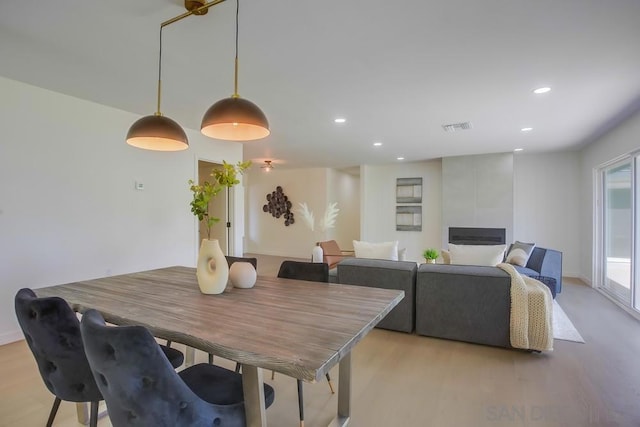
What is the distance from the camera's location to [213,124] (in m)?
1.79

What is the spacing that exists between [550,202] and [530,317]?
15.5 ft

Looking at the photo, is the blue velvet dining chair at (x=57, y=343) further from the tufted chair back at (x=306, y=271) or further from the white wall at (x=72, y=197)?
the white wall at (x=72, y=197)

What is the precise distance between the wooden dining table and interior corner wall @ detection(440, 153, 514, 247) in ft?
18.1

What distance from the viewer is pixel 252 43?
235 cm

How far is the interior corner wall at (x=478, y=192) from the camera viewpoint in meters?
6.47

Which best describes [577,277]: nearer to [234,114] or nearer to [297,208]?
[297,208]

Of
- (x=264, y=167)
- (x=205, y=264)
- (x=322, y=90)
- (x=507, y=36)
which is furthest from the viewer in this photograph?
(x=264, y=167)

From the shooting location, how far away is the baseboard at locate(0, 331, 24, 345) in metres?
2.99

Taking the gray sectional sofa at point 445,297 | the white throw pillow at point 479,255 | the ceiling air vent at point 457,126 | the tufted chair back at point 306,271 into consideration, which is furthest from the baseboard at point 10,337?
the ceiling air vent at point 457,126

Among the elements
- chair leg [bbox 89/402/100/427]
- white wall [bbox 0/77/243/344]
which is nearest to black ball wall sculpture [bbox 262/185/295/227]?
white wall [bbox 0/77/243/344]

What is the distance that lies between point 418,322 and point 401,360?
630 millimetres

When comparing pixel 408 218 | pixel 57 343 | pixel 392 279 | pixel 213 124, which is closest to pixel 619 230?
pixel 392 279

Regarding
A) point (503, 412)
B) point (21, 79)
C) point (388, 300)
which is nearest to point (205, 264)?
point (388, 300)

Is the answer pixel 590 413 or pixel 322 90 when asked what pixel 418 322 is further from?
pixel 322 90
